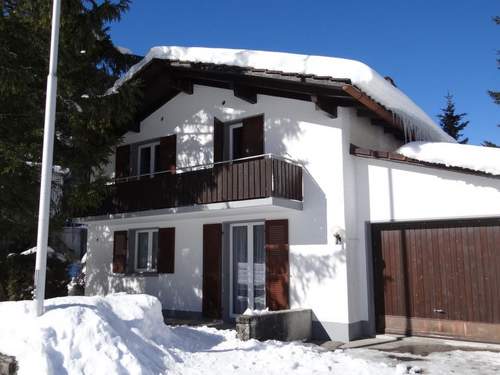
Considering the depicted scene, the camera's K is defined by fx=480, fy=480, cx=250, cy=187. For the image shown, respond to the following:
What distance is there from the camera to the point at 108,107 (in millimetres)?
11430

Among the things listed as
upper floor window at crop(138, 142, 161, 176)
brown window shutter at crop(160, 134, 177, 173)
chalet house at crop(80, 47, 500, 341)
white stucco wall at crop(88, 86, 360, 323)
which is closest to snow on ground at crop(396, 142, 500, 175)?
chalet house at crop(80, 47, 500, 341)

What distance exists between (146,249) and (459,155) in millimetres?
8981

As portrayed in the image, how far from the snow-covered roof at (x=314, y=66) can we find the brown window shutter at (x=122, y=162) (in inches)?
104

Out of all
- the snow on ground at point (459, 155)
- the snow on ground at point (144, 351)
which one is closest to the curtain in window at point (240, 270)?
the snow on ground at point (144, 351)

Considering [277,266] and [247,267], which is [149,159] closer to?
[247,267]

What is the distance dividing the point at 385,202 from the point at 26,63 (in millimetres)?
8446

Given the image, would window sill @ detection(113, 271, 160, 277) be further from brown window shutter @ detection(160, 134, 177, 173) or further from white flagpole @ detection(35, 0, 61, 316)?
white flagpole @ detection(35, 0, 61, 316)

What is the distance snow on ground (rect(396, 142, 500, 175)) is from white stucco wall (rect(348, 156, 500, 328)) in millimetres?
284

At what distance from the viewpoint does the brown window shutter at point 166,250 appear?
13.1 m

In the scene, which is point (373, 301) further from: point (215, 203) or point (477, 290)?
point (215, 203)

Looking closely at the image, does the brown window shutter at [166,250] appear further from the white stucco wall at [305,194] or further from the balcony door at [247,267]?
the balcony door at [247,267]

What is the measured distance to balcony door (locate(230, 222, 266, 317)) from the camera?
1154cm

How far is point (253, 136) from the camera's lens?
1194 centimetres

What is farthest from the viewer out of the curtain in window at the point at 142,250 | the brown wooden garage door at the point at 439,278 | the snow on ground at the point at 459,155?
the curtain in window at the point at 142,250
